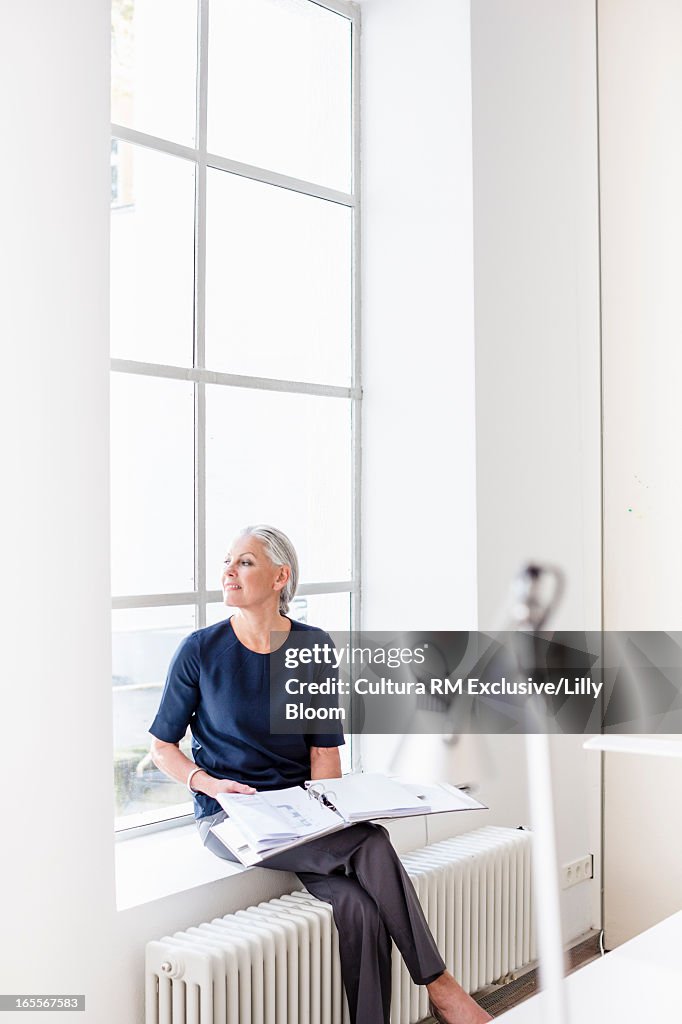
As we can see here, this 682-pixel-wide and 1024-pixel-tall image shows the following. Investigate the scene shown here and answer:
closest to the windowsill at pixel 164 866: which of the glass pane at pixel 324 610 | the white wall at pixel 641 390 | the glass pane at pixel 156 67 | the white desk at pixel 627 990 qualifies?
the glass pane at pixel 324 610

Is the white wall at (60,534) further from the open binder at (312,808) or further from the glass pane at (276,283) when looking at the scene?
the glass pane at (276,283)

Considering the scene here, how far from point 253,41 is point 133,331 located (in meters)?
1.09

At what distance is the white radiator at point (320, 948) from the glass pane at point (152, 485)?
0.93 meters

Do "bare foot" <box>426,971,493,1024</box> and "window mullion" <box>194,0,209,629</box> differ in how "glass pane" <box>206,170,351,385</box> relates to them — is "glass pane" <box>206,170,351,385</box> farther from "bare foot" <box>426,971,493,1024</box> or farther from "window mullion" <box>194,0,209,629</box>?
"bare foot" <box>426,971,493,1024</box>

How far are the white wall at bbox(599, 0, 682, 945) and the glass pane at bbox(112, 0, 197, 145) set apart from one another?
1572 millimetres

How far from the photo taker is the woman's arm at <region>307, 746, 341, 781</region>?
276cm

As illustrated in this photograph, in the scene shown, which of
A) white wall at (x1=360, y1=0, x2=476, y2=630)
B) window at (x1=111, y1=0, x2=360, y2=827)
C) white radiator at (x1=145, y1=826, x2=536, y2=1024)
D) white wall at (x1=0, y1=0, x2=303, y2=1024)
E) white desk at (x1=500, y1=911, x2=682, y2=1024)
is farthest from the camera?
white wall at (x1=360, y1=0, x2=476, y2=630)

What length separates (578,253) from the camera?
12.4 ft

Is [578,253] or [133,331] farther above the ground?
[578,253]

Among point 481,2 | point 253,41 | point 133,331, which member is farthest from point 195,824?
point 481,2

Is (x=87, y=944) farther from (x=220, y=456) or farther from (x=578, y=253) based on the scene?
(x=578, y=253)

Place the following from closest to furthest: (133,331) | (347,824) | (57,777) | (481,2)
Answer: (57,777), (347,824), (133,331), (481,2)

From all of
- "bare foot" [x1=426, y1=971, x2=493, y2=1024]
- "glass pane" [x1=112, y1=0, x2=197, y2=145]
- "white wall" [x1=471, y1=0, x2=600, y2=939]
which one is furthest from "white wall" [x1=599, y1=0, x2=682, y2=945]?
"glass pane" [x1=112, y1=0, x2=197, y2=145]

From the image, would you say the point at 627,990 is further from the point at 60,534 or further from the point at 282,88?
the point at 282,88
